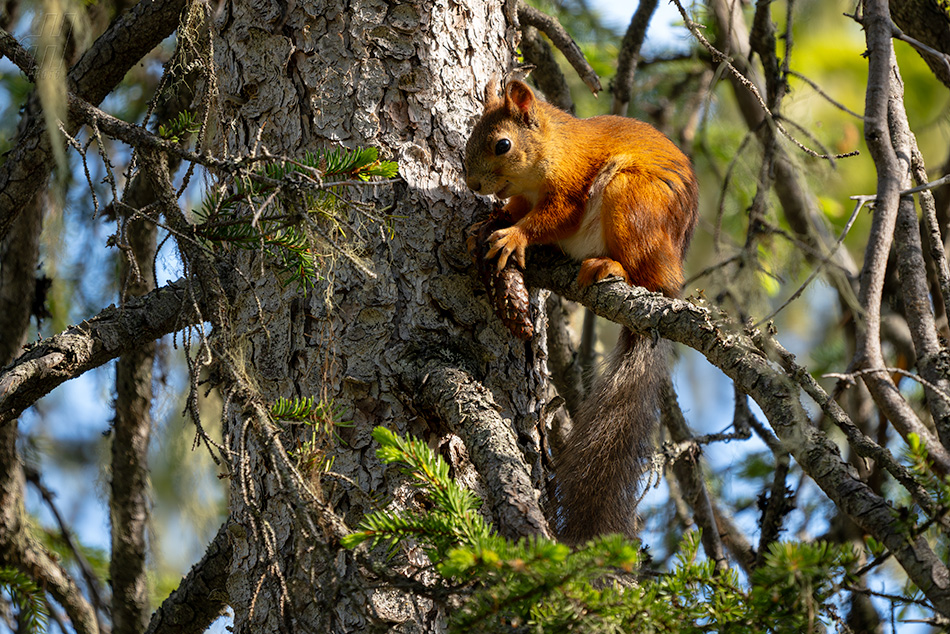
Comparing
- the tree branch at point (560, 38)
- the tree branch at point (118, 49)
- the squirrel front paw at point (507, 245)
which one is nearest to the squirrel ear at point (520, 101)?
the tree branch at point (560, 38)

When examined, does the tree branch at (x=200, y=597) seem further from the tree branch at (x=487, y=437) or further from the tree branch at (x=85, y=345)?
the tree branch at (x=487, y=437)

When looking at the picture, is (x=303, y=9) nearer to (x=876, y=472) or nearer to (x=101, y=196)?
(x=101, y=196)

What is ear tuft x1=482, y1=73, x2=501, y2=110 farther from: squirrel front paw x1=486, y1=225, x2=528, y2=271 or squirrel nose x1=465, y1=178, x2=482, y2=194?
squirrel front paw x1=486, y1=225, x2=528, y2=271

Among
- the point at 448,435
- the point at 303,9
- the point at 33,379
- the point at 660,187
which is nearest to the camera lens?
the point at 33,379

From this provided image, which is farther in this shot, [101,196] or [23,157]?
[101,196]

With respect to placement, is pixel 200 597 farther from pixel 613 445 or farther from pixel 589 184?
pixel 589 184

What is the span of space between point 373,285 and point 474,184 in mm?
443

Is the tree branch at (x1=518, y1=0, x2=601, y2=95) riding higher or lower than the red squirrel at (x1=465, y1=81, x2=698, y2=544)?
higher

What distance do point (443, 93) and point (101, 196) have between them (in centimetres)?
156

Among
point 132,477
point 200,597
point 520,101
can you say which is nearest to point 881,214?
point 520,101

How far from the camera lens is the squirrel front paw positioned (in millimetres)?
1838

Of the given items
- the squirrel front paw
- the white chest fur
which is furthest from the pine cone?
the white chest fur

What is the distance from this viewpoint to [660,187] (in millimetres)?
2252

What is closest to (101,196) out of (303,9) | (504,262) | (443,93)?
(303,9)
